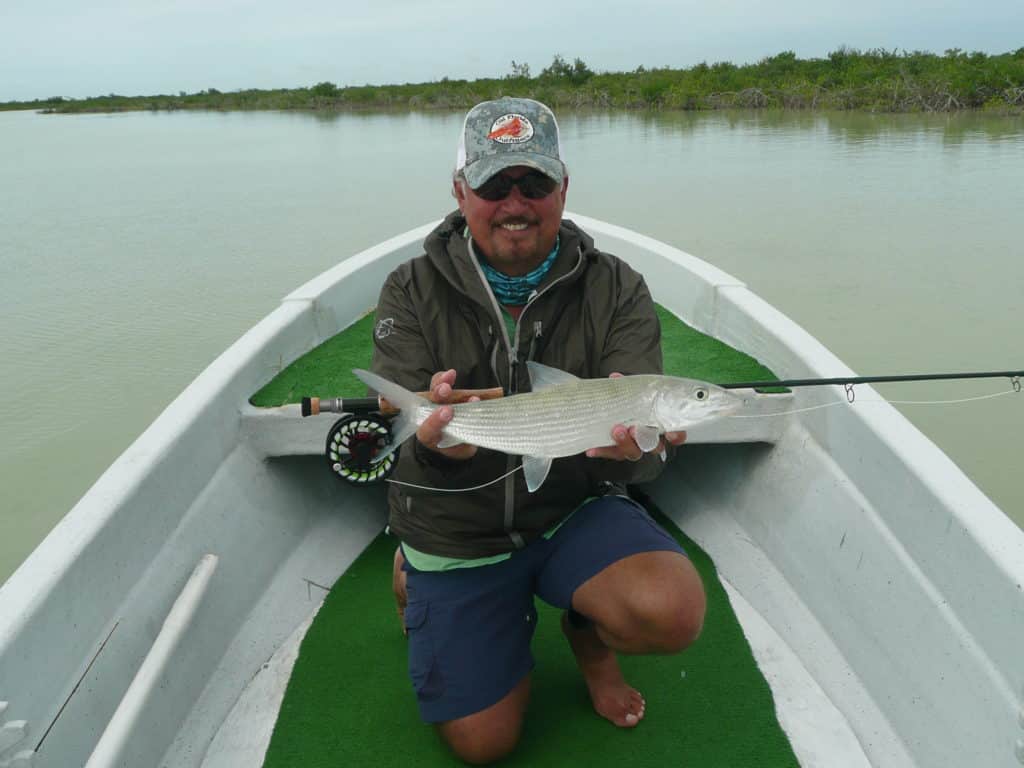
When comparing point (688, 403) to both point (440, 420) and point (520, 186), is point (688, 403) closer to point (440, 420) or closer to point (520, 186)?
point (440, 420)

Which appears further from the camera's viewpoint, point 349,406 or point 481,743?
point 349,406

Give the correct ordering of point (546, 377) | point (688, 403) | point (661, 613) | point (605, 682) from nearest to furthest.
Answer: point (688, 403) < point (546, 377) < point (661, 613) < point (605, 682)

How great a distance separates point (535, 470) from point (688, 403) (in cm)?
44

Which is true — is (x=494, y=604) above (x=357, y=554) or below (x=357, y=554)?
above

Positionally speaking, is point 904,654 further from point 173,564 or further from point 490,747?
point 173,564

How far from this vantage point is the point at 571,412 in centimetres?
206

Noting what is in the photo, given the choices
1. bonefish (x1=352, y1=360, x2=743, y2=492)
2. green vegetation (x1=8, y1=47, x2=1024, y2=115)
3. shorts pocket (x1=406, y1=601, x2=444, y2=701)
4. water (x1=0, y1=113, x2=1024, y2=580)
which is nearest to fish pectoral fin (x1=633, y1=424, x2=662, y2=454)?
bonefish (x1=352, y1=360, x2=743, y2=492)

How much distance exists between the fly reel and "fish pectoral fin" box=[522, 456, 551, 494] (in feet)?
1.76

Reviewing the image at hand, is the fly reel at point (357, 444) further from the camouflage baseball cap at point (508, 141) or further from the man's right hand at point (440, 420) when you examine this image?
the camouflage baseball cap at point (508, 141)

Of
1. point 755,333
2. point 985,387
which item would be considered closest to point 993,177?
point 985,387

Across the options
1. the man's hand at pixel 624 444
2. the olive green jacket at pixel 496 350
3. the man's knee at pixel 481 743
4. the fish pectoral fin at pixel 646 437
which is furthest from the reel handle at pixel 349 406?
the man's knee at pixel 481 743

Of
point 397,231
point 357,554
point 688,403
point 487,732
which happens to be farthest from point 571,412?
point 397,231

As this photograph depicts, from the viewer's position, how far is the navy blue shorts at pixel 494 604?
241 cm

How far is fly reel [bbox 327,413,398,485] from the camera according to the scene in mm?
2488
